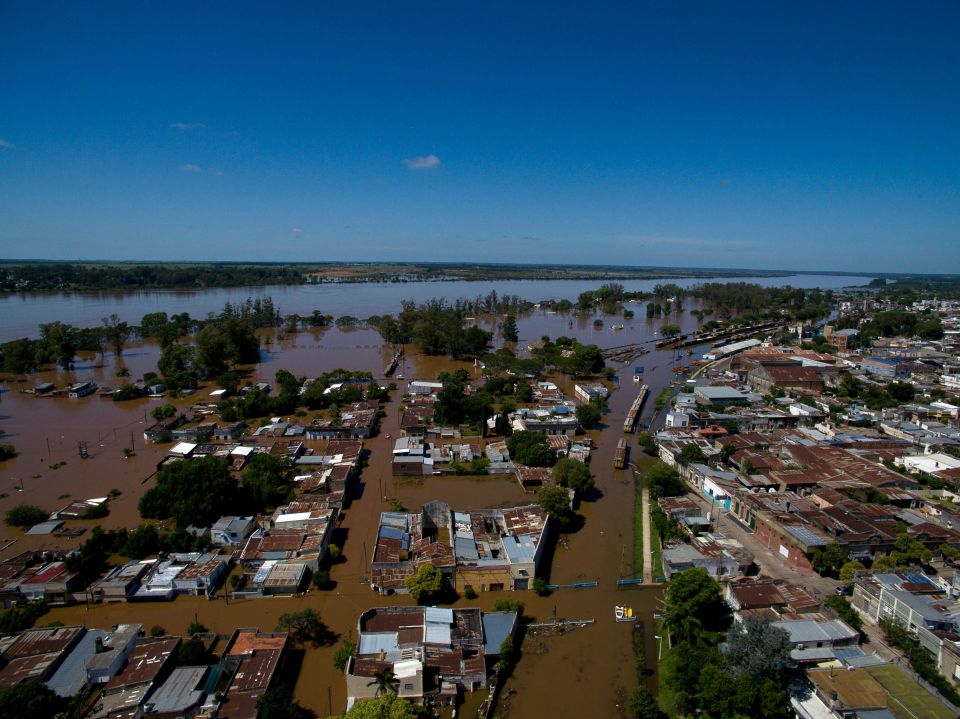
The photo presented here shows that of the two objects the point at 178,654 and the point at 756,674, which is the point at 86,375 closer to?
the point at 178,654

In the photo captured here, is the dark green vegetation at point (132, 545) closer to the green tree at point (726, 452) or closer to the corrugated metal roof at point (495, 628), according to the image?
the corrugated metal roof at point (495, 628)

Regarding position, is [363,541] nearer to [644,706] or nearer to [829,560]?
[644,706]

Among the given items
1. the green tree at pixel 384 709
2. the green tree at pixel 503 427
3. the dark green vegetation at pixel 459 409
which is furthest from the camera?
the dark green vegetation at pixel 459 409

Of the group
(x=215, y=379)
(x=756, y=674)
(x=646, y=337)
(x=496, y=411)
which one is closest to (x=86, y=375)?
(x=215, y=379)

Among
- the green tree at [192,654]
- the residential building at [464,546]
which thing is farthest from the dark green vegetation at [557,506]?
the green tree at [192,654]

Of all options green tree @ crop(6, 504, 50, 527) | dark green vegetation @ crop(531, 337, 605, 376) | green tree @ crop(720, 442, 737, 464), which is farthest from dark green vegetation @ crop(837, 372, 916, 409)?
green tree @ crop(6, 504, 50, 527)

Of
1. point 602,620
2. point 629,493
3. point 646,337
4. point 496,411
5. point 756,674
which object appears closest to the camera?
point 756,674

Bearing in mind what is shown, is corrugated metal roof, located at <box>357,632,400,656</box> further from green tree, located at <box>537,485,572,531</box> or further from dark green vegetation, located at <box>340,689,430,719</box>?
green tree, located at <box>537,485,572,531</box>
